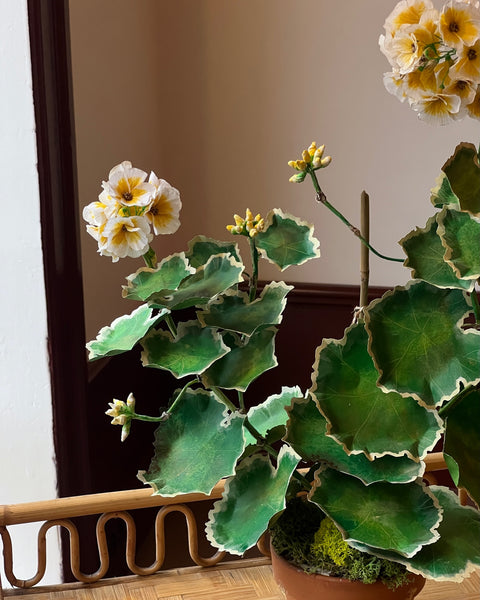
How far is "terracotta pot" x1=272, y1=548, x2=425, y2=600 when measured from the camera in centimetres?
71

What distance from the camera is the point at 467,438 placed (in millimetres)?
677

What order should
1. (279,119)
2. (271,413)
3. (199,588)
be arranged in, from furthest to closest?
(279,119) → (199,588) → (271,413)

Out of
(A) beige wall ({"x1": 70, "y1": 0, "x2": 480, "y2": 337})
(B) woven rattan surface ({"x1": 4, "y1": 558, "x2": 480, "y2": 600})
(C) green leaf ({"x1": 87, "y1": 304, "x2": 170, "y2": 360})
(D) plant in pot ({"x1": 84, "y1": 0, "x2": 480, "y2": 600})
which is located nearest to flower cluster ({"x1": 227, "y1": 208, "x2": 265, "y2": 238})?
(D) plant in pot ({"x1": 84, "y1": 0, "x2": 480, "y2": 600})

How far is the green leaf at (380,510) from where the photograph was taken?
2.13ft

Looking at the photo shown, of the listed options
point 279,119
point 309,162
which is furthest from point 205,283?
point 279,119

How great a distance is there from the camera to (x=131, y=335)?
69cm

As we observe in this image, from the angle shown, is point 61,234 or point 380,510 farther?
point 61,234

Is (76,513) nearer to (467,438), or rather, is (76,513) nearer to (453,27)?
(467,438)

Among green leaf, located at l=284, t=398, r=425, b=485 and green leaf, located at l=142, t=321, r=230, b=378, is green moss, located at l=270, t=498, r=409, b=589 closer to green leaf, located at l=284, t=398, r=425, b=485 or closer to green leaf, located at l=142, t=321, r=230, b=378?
green leaf, located at l=284, t=398, r=425, b=485

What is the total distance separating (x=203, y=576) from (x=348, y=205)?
5.32ft

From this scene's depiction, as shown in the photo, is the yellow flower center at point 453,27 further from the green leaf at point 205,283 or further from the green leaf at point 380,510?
the green leaf at point 380,510

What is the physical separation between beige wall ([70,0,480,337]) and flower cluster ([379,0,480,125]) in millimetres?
1607

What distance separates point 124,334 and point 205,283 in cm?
9

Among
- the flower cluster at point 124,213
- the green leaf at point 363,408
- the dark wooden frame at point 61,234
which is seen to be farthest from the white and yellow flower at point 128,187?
the dark wooden frame at point 61,234
